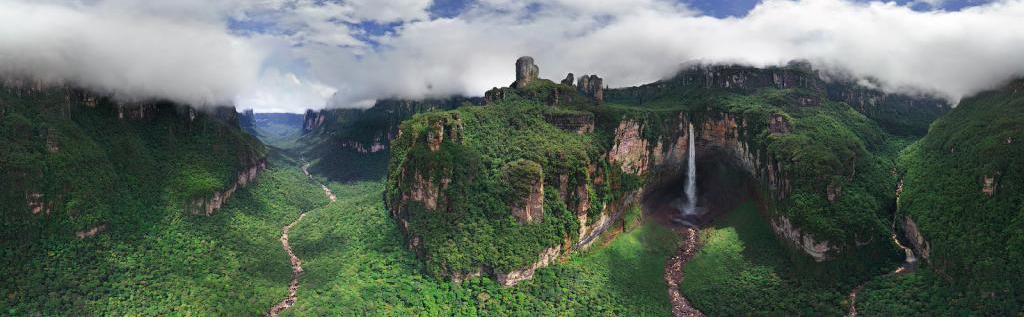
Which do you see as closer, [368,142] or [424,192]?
[424,192]

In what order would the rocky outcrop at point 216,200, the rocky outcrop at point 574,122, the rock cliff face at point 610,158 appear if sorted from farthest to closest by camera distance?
the rocky outcrop at point 574,122 → the rocky outcrop at point 216,200 → the rock cliff face at point 610,158

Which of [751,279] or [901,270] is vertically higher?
[901,270]

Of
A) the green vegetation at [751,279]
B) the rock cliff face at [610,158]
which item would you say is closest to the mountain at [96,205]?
the rock cliff face at [610,158]

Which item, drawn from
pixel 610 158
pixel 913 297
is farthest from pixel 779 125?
pixel 913 297

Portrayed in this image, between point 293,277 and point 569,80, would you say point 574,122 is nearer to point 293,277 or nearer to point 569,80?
point 569,80

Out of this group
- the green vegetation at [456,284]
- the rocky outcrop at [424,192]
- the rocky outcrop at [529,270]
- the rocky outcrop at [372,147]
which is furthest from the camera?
the rocky outcrop at [372,147]

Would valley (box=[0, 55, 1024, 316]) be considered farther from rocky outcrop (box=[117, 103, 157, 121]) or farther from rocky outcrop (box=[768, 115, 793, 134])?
rocky outcrop (box=[768, 115, 793, 134])

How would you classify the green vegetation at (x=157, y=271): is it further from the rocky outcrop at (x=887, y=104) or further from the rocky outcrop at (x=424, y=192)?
the rocky outcrop at (x=887, y=104)
